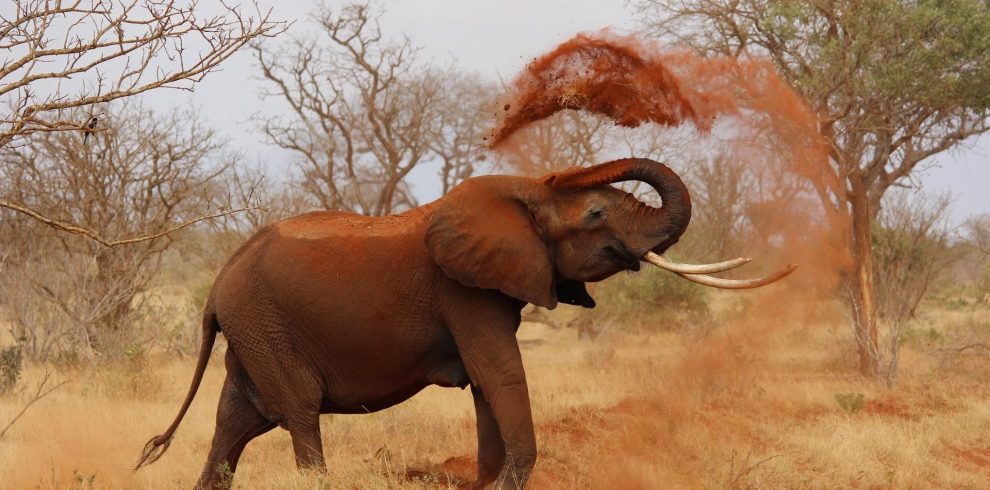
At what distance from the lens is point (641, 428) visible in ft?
32.0

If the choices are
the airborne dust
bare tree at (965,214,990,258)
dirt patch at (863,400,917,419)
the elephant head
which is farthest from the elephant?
bare tree at (965,214,990,258)

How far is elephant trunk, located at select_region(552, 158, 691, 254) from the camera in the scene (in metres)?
6.91

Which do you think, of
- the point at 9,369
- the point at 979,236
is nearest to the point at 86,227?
the point at 9,369

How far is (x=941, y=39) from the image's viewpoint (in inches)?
544

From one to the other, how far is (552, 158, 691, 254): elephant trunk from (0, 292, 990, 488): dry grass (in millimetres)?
1976

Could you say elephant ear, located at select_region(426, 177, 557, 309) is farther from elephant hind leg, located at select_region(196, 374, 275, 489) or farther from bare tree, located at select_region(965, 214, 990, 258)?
bare tree, located at select_region(965, 214, 990, 258)

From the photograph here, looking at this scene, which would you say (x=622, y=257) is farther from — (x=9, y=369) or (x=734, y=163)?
(x=9, y=369)

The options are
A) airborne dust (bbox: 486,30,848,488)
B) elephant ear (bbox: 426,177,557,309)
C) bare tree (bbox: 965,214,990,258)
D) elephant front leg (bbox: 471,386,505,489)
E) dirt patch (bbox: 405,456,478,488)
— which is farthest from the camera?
bare tree (bbox: 965,214,990,258)

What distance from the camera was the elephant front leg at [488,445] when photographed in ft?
24.0

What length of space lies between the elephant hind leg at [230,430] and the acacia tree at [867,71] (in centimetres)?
819

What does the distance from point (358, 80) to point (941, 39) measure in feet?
56.6

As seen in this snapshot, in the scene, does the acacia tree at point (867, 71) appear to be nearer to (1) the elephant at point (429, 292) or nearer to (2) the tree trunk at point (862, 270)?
(2) the tree trunk at point (862, 270)

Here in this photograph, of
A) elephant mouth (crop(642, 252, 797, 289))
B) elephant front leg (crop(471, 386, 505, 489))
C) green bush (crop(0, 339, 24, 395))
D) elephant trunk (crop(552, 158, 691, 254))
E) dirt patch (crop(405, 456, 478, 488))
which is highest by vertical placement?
elephant trunk (crop(552, 158, 691, 254))

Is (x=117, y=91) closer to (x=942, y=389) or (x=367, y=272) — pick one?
(x=367, y=272)
